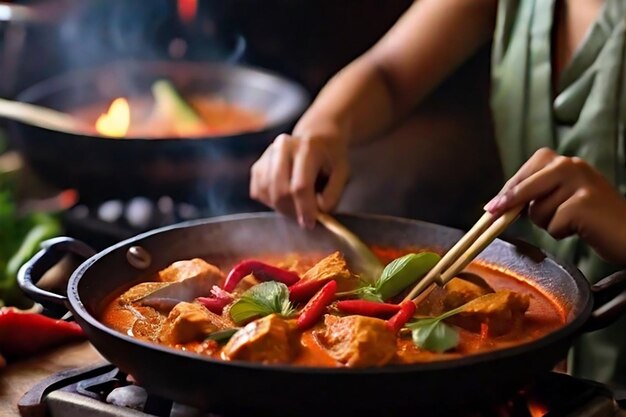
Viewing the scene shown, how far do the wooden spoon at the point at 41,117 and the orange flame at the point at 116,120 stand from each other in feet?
0.14

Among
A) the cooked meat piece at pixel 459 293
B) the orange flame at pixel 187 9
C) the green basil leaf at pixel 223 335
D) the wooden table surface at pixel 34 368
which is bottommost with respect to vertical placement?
the wooden table surface at pixel 34 368

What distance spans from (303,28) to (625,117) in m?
1.65

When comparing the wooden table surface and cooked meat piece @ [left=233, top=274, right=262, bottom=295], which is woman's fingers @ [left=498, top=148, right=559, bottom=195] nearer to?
cooked meat piece @ [left=233, top=274, right=262, bottom=295]

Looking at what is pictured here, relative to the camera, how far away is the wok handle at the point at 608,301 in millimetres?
1426

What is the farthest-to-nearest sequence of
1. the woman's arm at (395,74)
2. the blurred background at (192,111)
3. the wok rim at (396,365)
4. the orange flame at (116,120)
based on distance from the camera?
the orange flame at (116,120)
the blurred background at (192,111)
the woman's arm at (395,74)
the wok rim at (396,365)

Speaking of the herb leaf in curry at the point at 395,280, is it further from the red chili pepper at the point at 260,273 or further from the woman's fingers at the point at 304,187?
the woman's fingers at the point at 304,187

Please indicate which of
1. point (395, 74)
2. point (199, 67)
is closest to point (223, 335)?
point (395, 74)

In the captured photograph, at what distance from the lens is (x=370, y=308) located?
1.45 m

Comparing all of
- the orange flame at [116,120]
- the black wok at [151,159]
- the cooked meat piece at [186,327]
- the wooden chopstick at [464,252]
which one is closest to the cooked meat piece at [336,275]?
the wooden chopstick at [464,252]

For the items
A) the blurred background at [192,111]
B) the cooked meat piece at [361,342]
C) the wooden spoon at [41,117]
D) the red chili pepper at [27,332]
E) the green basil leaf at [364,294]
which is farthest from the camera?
the wooden spoon at [41,117]

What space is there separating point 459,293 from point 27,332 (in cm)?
91

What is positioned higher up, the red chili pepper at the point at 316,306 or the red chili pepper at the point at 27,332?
the red chili pepper at the point at 316,306

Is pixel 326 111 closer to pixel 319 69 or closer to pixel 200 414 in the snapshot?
pixel 200 414

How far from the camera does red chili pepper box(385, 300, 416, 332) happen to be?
1.39m
